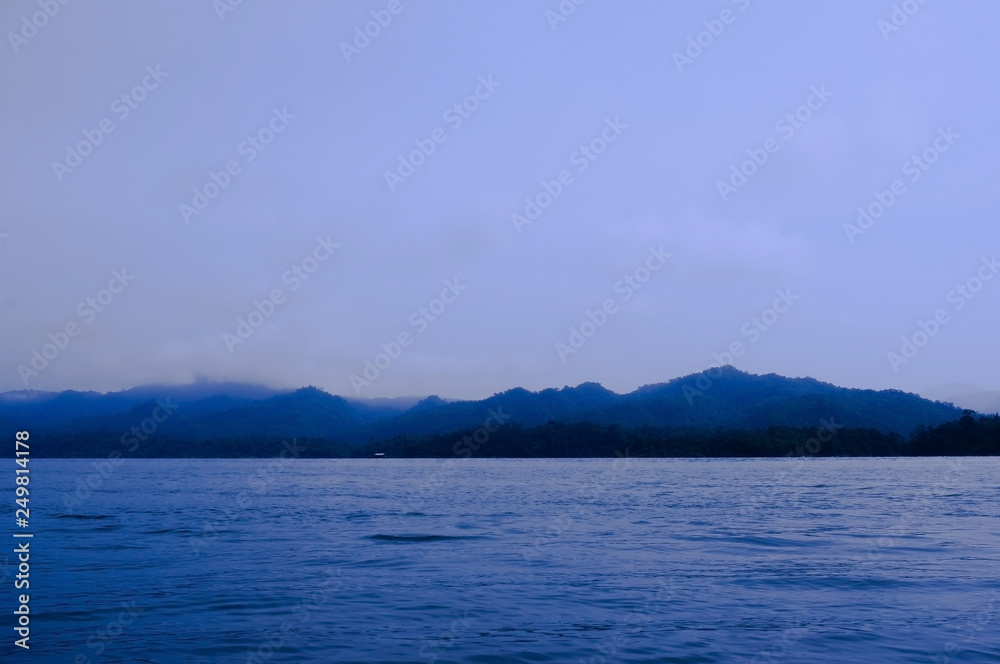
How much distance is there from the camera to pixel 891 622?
15727 mm

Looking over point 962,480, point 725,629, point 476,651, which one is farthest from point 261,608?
point 962,480

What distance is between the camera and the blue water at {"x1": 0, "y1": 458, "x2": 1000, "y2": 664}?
14.2 m

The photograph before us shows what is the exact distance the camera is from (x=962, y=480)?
6481 centimetres

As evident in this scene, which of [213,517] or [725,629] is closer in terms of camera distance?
[725,629]

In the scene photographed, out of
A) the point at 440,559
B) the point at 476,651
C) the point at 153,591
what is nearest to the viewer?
the point at 476,651

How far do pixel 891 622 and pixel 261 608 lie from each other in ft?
41.7

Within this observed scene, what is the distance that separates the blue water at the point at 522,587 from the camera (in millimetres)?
14242

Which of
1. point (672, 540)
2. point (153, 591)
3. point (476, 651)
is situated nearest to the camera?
point (476, 651)

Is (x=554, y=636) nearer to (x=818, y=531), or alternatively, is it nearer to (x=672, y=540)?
(x=672, y=540)

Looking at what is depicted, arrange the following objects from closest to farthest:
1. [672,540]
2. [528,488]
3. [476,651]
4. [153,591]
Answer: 1. [476,651]
2. [153,591]
3. [672,540]
4. [528,488]

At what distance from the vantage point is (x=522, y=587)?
1958 cm

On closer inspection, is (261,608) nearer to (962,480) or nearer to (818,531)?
→ (818,531)

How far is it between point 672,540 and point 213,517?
2295 centimetres

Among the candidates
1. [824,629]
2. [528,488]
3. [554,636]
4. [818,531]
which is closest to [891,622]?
[824,629]
